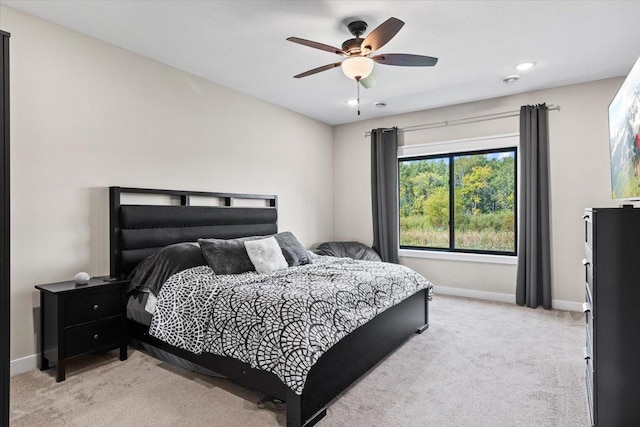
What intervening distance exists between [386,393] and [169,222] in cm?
245

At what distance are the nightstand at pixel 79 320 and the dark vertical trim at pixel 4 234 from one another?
3.71ft

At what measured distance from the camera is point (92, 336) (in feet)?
8.66

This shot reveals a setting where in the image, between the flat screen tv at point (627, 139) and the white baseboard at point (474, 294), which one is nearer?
the flat screen tv at point (627, 139)

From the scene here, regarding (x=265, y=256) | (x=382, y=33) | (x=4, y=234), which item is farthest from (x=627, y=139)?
(x=4, y=234)

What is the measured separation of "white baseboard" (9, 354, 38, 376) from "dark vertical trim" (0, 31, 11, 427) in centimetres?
147

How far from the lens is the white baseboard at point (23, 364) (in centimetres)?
254

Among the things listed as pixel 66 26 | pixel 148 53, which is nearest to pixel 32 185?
pixel 66 26

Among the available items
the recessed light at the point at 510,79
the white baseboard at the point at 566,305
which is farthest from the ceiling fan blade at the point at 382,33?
the white baseboard at the point at 566,305

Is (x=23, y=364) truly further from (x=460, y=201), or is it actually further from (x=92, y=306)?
(x=460, y=201)

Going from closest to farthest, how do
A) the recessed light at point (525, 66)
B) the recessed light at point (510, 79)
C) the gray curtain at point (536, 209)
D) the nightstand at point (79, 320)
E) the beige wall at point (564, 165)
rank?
the nightstand at point (79, 320) < the recessed light at point (525, 66) < the recessed light at point (510, 79) < the beige wall at point (564, 165) < the gray curtain at point (536, 209)

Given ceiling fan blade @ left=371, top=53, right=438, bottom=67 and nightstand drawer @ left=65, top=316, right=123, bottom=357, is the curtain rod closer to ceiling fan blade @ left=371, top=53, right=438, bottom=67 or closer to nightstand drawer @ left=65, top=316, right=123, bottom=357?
ceiling fan blade @ left=371, top=53, right=438, bottom=67

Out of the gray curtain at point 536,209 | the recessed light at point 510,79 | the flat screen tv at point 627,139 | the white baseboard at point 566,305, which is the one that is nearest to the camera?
the flat screen tv at point 627,139

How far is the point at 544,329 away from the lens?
11.6 ft

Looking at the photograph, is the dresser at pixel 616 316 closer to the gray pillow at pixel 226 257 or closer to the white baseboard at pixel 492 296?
the gray pillow at pixel 226 257
